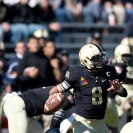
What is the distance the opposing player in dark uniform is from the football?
0.37 meters

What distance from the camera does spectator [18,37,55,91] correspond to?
12.2 m

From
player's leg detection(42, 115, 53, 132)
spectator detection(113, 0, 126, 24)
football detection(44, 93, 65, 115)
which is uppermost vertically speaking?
spectator detection(113, 0, 126, 24)

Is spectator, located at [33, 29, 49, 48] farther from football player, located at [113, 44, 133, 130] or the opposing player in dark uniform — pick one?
the opposing player in dark uniform

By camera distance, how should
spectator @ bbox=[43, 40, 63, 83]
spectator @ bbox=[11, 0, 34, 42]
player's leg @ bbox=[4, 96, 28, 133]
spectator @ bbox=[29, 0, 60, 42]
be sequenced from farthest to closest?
spectator @ bbox=[29, 0, 60, 42] < spectator @ bbox=[11, 0, 34, 42] < spectator @ bbox=[43, 40, 63, 83] < player's leg @ bbox=[4, 96, 28, 133]

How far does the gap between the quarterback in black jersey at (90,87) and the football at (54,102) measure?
14 cm

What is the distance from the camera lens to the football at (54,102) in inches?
351

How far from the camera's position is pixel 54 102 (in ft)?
29.3

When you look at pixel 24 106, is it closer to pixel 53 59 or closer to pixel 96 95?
pixel 96 95

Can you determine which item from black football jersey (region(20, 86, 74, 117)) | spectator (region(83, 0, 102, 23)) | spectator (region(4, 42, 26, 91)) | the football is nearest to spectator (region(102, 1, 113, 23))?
spectator (region(83, 0, 102, 23))

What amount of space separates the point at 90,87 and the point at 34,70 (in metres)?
3.14

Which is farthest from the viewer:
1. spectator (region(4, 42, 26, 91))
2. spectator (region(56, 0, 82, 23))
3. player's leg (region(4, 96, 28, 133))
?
spectator (region(56, 0, 82, 23))

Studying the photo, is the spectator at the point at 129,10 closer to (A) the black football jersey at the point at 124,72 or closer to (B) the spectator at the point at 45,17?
(B) the spectator at the point at 45,17

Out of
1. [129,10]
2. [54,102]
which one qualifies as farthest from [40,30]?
[54,102]

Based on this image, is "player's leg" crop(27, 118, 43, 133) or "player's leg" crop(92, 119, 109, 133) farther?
"player's leg" crop(27, 118, 43, 133)
